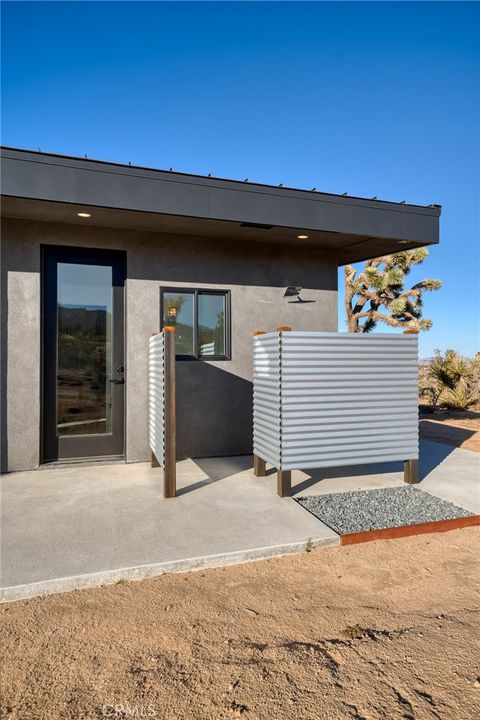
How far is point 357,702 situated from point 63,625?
4.67 ft

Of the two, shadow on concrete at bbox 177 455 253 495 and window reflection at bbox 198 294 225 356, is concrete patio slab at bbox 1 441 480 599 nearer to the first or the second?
shadow on concrete at bbox 177 455 253 495

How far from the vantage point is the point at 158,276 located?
5.60 m

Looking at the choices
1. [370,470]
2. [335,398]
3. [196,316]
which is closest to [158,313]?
[196,316]

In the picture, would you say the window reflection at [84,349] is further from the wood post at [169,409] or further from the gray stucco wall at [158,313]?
the wood post at [169,409]

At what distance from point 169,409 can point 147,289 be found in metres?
2.08

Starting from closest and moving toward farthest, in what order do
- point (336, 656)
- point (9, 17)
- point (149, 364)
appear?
1. point (336, 656)
2. point (149, 364)
3. point (9, 17)

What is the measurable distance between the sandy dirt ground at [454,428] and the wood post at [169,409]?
4990mm

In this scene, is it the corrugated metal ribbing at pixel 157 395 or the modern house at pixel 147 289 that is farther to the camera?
the modern house at pixel 147 289

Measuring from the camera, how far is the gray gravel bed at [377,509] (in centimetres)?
357

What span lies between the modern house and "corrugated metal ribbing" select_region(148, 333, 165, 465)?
0.88 ft

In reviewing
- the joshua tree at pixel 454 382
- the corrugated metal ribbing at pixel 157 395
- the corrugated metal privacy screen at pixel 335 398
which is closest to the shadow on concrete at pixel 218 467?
the corrugated metal ribbing at pixel 157 395

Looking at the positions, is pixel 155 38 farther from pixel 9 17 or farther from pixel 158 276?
pixel 158 276

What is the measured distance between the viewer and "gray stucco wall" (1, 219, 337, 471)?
5.07 meters

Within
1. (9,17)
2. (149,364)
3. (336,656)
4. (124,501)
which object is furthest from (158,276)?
(336,656)
